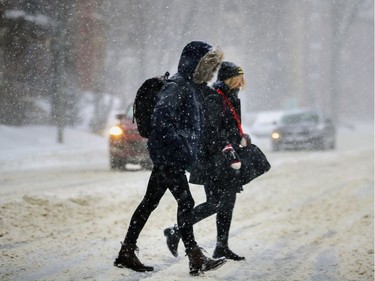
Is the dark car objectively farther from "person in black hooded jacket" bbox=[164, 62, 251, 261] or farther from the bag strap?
the bag strap

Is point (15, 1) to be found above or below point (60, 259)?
above

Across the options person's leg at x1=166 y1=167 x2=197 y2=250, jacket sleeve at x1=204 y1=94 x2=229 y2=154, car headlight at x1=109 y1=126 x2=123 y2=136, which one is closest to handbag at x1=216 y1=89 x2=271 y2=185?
jacket sleeve at x1=204 y1=94 x2=229 y2=154

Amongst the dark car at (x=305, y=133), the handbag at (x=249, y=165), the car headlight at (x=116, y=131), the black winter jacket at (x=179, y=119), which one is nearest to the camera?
the black winter jacket at (x=179, y=119)

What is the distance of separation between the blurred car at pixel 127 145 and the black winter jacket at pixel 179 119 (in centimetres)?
632

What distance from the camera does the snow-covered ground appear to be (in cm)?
467

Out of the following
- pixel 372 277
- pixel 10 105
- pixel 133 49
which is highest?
pixel 133 49

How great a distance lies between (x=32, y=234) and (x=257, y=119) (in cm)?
2521

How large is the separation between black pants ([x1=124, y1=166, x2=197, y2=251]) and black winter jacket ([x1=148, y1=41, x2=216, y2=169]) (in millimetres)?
105

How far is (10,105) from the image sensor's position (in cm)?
2056

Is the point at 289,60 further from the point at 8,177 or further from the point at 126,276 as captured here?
the point at 126,276

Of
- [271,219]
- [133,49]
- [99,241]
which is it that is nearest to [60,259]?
[99,241]

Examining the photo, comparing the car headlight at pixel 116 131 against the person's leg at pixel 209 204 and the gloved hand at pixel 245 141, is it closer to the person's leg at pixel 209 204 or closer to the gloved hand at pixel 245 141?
the person's leg at pixel 209 204

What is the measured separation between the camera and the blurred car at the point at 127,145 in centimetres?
1048

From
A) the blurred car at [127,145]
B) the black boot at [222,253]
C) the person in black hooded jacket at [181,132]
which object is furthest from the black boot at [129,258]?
the blurred car at [127,145]
